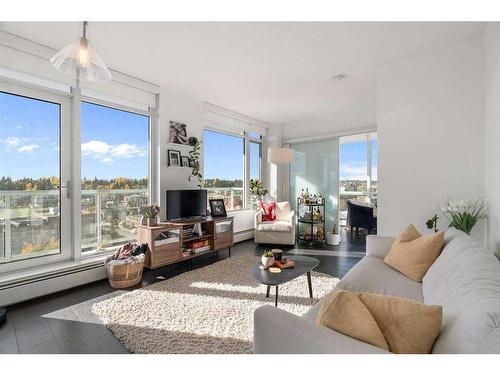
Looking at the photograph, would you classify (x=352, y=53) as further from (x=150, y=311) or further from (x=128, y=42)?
(x=150, y=311)

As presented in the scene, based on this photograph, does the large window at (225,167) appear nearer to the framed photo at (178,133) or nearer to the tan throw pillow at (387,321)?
the framed photo at (178,133)

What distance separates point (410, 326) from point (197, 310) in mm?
1858

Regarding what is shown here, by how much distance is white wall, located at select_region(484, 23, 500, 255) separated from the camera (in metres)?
2.08

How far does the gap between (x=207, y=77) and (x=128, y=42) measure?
3.52 feet

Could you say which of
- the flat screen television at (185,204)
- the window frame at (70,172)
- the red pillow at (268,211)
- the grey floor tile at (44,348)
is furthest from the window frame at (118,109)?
the red pillow at (268,211)

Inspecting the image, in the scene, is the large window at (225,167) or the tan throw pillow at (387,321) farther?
the large window at (225,167)

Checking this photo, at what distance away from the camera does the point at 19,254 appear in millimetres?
2738

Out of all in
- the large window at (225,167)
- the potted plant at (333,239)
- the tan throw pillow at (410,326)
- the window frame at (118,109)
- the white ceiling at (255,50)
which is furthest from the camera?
the potted plant at (333,239)

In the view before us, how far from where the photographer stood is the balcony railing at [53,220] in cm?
268

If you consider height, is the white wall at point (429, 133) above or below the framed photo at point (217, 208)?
above

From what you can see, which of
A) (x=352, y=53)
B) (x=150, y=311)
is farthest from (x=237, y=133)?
(x=150, y=311)

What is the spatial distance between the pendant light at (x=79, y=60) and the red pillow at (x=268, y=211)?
12.6 ft

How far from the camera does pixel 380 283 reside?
1867 millimetres

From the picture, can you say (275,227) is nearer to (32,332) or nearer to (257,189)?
(257,189)
